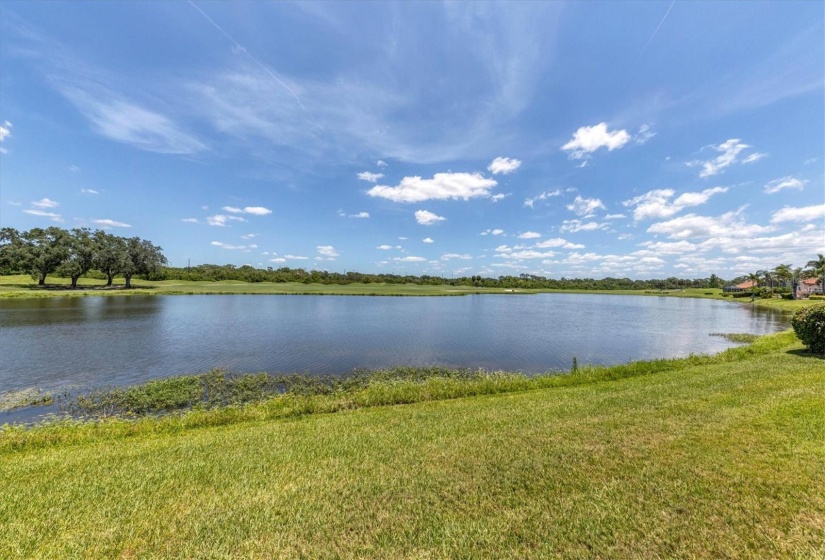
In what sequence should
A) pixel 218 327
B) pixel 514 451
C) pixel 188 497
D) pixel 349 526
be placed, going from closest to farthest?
pixel 349 526 < pixel 188 497 < pixel 514 451 < pixel 218 327

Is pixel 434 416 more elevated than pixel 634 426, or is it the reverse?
pixel 634 426

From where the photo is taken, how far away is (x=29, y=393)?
42.0 feet

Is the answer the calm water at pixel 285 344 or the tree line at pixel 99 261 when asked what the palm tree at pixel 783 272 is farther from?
the calm water at pixel 285 344

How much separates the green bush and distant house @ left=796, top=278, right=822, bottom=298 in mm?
89178

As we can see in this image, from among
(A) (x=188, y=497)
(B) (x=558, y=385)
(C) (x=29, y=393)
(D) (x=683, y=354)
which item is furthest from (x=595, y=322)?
(C) (x=29, y=393)

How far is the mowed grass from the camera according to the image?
3.90 m

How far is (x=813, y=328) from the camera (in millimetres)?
14953

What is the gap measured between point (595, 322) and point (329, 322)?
29.7 meters

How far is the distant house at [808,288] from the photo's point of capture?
7694cm

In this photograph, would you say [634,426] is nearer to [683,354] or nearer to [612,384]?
[612,384]

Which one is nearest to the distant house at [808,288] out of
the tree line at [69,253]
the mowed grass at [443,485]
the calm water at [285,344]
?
the calm water at [285,344]

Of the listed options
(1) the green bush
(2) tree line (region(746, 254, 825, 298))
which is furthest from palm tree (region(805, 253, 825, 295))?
(1) the green bush

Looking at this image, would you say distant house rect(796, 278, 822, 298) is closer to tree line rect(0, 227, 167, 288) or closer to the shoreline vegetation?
the shoreline vegetation

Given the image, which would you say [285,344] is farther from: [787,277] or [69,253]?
[787,277]
